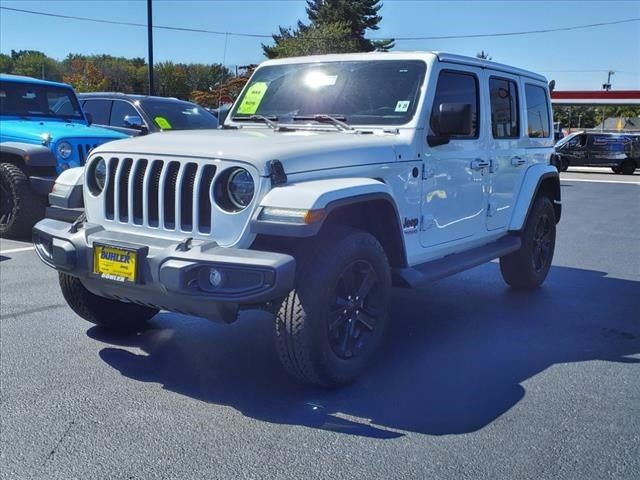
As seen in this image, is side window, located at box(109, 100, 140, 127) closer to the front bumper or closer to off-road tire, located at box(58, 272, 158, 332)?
off-road tire, located at box(58, 272, 158, 332)

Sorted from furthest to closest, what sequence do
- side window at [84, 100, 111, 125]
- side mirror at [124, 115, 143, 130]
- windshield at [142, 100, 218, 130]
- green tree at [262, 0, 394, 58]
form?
green tree at [262, 0, 394, 58], side window at [84, 100, 111, 125], windshield at [142, 100, 218, 130], side mirror at [124, 115, 143, 130]

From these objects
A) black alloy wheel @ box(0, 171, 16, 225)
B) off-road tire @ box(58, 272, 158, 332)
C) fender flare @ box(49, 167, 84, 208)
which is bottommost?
off-road tire @ box(58, 272, 158, 332)

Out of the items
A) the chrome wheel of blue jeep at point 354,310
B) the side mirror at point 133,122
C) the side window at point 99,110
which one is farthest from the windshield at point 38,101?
the chrome wheel of blue jeep at point 354,310

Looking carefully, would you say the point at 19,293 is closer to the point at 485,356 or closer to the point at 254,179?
the point at 254,179

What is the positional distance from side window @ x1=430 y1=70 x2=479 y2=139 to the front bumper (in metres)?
1.77

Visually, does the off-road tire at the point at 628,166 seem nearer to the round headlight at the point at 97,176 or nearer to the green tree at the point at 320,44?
the green tree at the point at 320,44

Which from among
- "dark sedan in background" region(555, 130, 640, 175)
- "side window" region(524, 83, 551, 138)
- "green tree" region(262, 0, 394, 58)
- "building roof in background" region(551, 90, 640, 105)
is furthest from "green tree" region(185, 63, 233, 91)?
"side window" region(524, 83, 551, 138)

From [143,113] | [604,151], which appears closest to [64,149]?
[143,113]

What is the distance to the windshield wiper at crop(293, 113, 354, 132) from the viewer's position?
4645 mm

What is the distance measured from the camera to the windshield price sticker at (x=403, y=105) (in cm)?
471

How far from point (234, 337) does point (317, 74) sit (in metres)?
2.02

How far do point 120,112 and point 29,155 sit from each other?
9.69 feet

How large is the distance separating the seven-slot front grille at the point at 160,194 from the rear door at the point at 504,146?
2.74 meters

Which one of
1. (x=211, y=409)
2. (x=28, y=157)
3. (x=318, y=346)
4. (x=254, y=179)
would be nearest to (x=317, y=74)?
(x=254, y=179)
